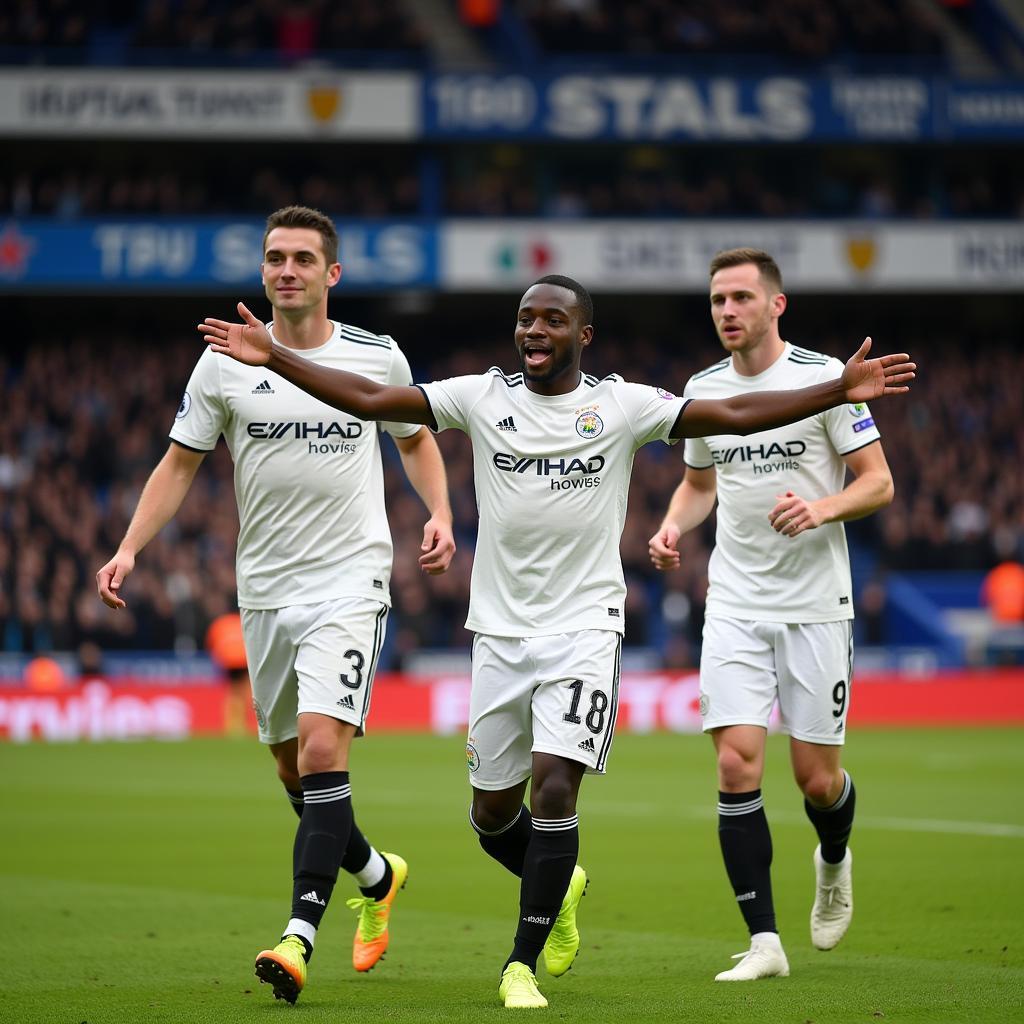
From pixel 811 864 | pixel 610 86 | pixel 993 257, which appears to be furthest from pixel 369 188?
pixel 811 864

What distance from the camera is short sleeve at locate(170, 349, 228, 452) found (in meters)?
6.93

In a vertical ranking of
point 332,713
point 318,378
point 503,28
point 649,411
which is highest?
point 503,28

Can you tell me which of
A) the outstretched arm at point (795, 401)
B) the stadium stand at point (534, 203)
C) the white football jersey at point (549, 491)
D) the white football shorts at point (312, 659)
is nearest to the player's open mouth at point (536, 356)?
the white football jersey at point (549, 491)

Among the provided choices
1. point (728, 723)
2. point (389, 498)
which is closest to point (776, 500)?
point (728, 723)

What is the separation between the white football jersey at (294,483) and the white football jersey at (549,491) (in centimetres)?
63

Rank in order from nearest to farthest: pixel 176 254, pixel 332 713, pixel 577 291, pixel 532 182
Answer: pixel 577 291, pixel 332 713, pixel 176 254, pixel 532 182

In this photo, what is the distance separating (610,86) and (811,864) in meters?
28.6

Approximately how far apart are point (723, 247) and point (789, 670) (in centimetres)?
2893

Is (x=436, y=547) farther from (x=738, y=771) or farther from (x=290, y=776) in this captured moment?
(x=738, y=771)

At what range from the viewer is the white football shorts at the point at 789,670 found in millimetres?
7172

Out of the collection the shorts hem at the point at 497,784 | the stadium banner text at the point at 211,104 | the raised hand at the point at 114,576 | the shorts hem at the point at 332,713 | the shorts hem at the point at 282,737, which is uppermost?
the stadium banner text at the point at 211,104

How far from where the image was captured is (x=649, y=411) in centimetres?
637

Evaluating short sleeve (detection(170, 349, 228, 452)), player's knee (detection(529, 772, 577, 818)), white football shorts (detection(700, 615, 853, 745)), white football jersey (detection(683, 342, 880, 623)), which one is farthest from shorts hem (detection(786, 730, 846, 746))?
short sleeve (detection(170, 349, 228, 452))

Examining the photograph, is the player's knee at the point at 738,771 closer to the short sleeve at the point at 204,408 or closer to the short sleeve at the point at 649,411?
the short sleeve at the point at 649,411
